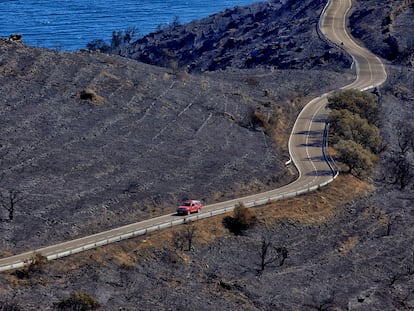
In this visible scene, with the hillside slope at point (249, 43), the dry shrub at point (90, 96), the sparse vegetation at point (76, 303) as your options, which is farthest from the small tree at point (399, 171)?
the sparse vegetation at point (76, 303)

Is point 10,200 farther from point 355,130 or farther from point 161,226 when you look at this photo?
point 355,130

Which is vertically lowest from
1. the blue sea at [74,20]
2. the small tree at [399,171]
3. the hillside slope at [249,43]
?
Result: the small tree at [399,171]

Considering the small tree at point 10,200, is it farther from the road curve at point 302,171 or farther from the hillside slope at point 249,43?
the hillside slope at point 249,43

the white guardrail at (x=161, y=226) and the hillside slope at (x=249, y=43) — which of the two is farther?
the hillside slope at (x=249, y=43)

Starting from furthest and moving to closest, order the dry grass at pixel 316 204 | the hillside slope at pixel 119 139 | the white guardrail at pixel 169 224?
the dry grass at pixel 316 204, the hillside slope at pixel 119 139, the white guardrail at pixel 169 224

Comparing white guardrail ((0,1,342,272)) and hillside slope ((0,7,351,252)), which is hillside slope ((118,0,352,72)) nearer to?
hillside slope ((0,7,351,252))

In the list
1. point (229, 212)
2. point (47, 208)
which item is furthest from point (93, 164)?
point (229, 212)

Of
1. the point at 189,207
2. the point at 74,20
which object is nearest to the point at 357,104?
the point at 189,207

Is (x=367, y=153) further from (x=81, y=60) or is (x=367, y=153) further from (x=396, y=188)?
(x=81, y=60)
